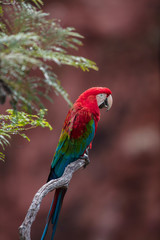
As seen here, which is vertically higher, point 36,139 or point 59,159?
point 36,139

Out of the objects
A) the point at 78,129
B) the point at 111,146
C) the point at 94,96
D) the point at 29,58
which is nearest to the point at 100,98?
the point at 94,96

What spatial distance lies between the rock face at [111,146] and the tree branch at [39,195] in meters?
1.74

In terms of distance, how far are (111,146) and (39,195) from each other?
7.41 feet

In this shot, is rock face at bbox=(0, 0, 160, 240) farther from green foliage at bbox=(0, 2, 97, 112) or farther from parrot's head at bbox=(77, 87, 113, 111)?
green foliage at bbox=(0, 2, 97, 112)

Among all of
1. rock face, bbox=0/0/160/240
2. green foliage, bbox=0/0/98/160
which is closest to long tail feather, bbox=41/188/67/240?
green foliage, bbox=0/0/98/160

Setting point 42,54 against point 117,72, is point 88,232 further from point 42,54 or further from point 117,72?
point 42,54

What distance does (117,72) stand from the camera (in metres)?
3.25

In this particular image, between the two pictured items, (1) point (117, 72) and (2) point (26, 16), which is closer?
(2) point (26, 16)

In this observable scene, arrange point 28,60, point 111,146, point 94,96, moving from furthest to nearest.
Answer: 1. point 111,146
2. point 94,96
3. point 28,60

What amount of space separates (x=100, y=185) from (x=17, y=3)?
8.51ft

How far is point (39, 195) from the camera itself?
105 cm

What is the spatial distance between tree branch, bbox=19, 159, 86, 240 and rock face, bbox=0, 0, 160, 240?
1743 mm

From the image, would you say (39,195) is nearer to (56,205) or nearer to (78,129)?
(56,205)

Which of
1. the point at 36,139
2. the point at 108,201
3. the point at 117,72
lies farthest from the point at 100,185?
the point at 117,72
